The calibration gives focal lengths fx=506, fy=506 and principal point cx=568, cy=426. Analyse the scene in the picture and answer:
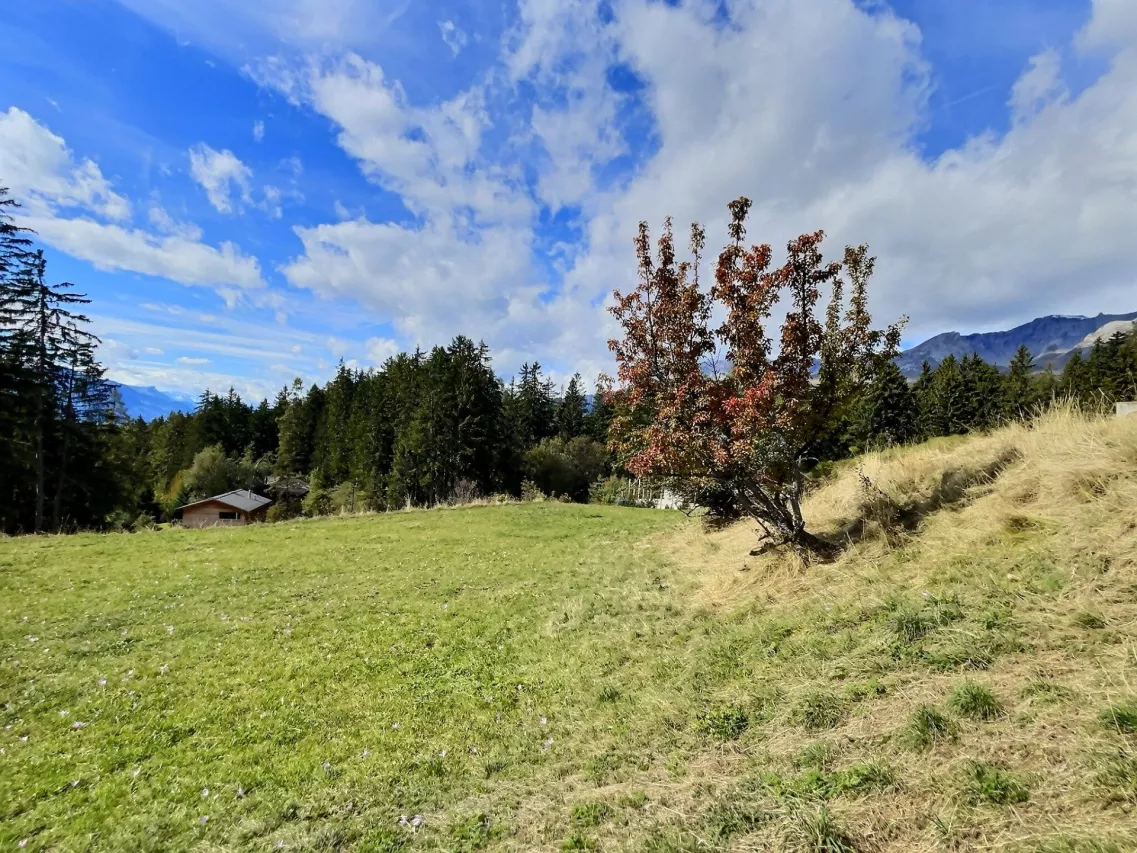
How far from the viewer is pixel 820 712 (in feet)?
13.0

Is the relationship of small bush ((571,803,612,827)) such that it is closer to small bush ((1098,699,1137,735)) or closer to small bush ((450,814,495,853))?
small bush ((450,814,495,853))

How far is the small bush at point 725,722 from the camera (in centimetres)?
421

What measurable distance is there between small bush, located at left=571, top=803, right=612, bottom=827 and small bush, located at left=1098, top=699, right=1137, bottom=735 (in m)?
3.06

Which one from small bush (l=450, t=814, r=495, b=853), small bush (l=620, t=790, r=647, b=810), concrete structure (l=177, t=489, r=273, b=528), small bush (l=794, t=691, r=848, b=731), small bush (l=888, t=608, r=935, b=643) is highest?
concrete structure (l=177, t=489, r=273, b=528)

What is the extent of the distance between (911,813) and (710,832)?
3.68 ft

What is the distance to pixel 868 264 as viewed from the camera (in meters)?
7.78

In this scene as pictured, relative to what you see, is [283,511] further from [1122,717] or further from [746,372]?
[1122,717]

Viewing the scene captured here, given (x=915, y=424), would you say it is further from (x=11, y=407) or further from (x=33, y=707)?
(x=11, y=407)

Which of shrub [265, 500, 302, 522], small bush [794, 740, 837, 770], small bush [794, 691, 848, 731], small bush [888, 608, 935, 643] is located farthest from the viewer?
shrub [265, 500, 302, 522]

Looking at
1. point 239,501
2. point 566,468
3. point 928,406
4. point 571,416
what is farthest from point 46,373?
point 928,406

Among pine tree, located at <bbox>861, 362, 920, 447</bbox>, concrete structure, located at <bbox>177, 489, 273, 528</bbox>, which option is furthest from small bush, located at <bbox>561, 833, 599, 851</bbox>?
pine tree, located at <bbox>861, 362, 920, 447</bbox>

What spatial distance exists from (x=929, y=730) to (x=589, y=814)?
7.74 ft

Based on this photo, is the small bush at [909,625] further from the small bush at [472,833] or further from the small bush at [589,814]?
the small bush at [472,833]

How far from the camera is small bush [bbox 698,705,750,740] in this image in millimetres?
4211
